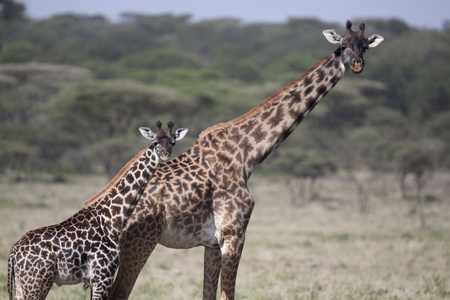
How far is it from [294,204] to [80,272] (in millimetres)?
19161

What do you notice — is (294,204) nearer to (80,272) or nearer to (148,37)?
(80,272)

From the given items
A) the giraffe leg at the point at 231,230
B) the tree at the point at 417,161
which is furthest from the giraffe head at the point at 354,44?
the tree at the point at 417,161

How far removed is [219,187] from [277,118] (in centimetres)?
93

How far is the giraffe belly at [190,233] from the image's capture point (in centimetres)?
597

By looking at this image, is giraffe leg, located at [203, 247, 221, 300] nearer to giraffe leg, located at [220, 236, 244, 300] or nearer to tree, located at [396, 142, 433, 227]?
giraffe leg, located at [220, 236, 244, 300]

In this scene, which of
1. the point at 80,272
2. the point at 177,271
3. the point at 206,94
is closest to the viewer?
the point at 80,272

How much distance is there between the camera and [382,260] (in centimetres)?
1241

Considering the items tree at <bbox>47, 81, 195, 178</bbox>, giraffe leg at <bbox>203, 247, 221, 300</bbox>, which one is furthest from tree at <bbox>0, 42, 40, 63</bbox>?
giraffe leg at <bbox>203, 247, 221, 300</bbox>

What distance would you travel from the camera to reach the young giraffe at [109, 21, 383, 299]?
584 cm

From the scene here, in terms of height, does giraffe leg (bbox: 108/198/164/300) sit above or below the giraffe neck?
below

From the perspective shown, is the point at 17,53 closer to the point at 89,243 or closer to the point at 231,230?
the point at 231,230

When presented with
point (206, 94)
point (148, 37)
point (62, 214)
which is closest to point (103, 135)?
point (206, 94)

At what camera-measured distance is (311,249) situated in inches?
552

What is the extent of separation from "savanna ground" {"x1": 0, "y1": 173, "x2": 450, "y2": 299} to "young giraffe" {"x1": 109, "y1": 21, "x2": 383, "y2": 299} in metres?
2.23
